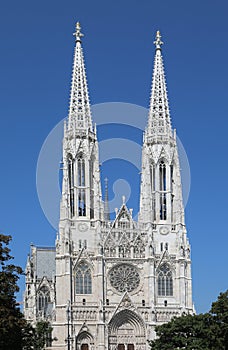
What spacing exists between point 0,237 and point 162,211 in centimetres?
6254

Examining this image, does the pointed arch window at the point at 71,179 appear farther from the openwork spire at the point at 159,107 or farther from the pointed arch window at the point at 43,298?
the pointed arch window at the point at 43,298

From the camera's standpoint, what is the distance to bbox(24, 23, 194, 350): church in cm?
11006

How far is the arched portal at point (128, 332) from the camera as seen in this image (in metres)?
112

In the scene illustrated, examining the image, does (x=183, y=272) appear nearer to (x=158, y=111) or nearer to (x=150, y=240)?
(x=150, y=240)

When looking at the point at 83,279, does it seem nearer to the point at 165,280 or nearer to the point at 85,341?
the point at 85,341

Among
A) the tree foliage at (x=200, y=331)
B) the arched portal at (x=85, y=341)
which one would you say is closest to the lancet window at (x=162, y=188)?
the arched portal at (x=85, y=341)

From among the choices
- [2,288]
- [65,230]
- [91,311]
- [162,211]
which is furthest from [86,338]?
[2,288]

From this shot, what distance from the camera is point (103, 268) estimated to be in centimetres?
11194

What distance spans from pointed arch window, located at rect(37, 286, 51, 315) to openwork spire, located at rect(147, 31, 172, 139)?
99.0 feet

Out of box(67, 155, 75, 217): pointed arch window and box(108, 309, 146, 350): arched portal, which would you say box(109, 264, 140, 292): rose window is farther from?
box(67, 155, 75, 217): pointed arch window

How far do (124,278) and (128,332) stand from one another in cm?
790

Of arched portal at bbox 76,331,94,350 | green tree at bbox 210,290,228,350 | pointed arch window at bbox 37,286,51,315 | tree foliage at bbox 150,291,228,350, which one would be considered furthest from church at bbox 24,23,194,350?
green tree at bbox 210,290,228,350

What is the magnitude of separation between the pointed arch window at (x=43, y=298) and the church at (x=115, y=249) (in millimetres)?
678

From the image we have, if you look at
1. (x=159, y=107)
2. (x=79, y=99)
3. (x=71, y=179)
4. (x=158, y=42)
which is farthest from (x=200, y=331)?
(x=158, y=42)
